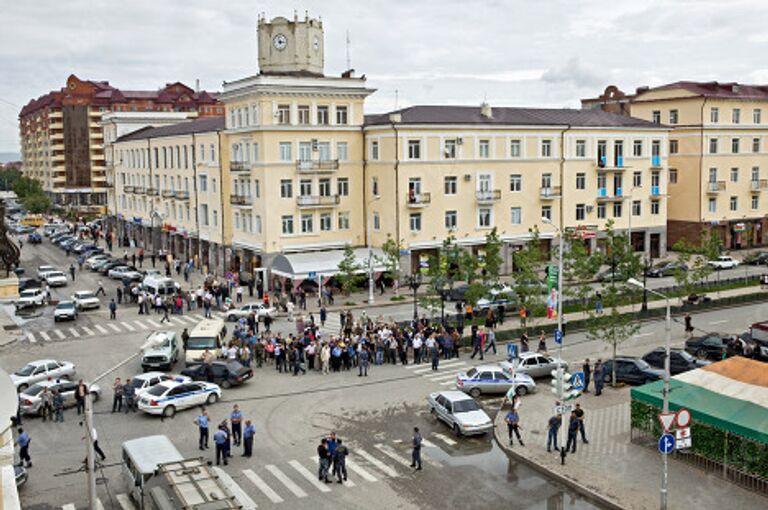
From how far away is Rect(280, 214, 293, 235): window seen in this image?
5956 cm

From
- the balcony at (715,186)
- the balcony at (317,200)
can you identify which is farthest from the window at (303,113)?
the balcony at (715,186)

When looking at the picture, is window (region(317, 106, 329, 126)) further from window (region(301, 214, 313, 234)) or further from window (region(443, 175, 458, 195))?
window (region(443, 175, 458, 195))

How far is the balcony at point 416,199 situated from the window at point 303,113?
954cm

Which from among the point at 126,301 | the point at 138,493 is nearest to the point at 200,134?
the point at 126,301

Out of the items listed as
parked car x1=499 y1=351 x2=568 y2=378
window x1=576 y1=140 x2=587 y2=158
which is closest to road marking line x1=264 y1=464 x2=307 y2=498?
parked car x1=499 y1=351 x2=568 y2=378

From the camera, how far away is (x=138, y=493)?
2189cm

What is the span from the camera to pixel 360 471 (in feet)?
82.2

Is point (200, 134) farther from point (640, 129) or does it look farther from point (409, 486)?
point (409, 486)

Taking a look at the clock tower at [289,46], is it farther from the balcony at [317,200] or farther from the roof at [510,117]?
the balcony at [317,200]

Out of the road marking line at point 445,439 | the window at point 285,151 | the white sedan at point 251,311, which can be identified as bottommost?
the road marking line at point 445,439

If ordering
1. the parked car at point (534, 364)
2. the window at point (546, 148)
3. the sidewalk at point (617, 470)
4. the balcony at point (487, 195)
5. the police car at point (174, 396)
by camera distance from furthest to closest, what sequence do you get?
the window at point (546, 148)
the balcony at point (487, 195)
the parked car at point (534, 364)
the police car at point (174, 396)
the sidewalk at point (617, 470)

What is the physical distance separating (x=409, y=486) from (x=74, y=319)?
34.0 meters

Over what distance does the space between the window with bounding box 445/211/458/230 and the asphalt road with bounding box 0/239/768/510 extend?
72.0 ft

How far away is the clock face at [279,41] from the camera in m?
62.8
